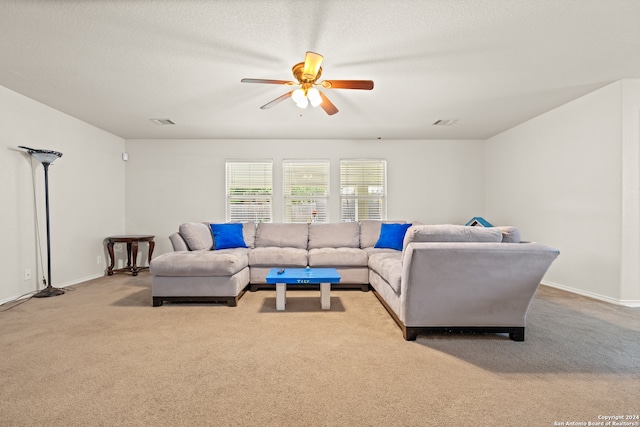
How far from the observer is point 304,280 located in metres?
3.13

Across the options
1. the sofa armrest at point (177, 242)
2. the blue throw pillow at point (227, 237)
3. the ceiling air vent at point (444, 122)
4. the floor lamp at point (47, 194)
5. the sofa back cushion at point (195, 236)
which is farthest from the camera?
the ceiling air vent at point (444, 122)

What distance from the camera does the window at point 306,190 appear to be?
6.07 m

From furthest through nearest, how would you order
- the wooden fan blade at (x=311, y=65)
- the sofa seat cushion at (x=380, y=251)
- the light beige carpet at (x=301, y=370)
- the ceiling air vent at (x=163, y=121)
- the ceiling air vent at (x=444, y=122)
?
the ceiling air vent at (x=444, y=122)
the ceiling air vent at (x=163, y=121)
the sofa seat cushion at (x=380, y=251)
the wooden fan blade at (x=311, y=65)
the light beige carpet at (x=301, y=370)

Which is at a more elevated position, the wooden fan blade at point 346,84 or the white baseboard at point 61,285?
the wooden fan blade at point 346,84

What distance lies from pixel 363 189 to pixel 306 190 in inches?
44.5

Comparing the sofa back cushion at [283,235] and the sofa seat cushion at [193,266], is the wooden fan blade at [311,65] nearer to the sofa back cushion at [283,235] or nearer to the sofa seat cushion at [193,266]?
the sofa seat cushion at [193,266]

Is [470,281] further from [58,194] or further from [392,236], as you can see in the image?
[58,194]

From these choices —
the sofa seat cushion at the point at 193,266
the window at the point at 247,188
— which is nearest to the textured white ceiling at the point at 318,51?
the window at the point at 247,188

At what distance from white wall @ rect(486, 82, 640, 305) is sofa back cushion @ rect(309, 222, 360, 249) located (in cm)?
279

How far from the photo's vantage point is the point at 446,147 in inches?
243

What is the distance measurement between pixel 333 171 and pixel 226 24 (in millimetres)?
3852

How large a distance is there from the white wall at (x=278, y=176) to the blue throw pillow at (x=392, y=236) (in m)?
1.31

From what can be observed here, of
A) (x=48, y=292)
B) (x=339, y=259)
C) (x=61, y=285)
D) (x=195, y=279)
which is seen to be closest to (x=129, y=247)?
(x=61, y=285)

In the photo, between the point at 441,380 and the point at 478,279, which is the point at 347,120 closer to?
the point at 478,279
